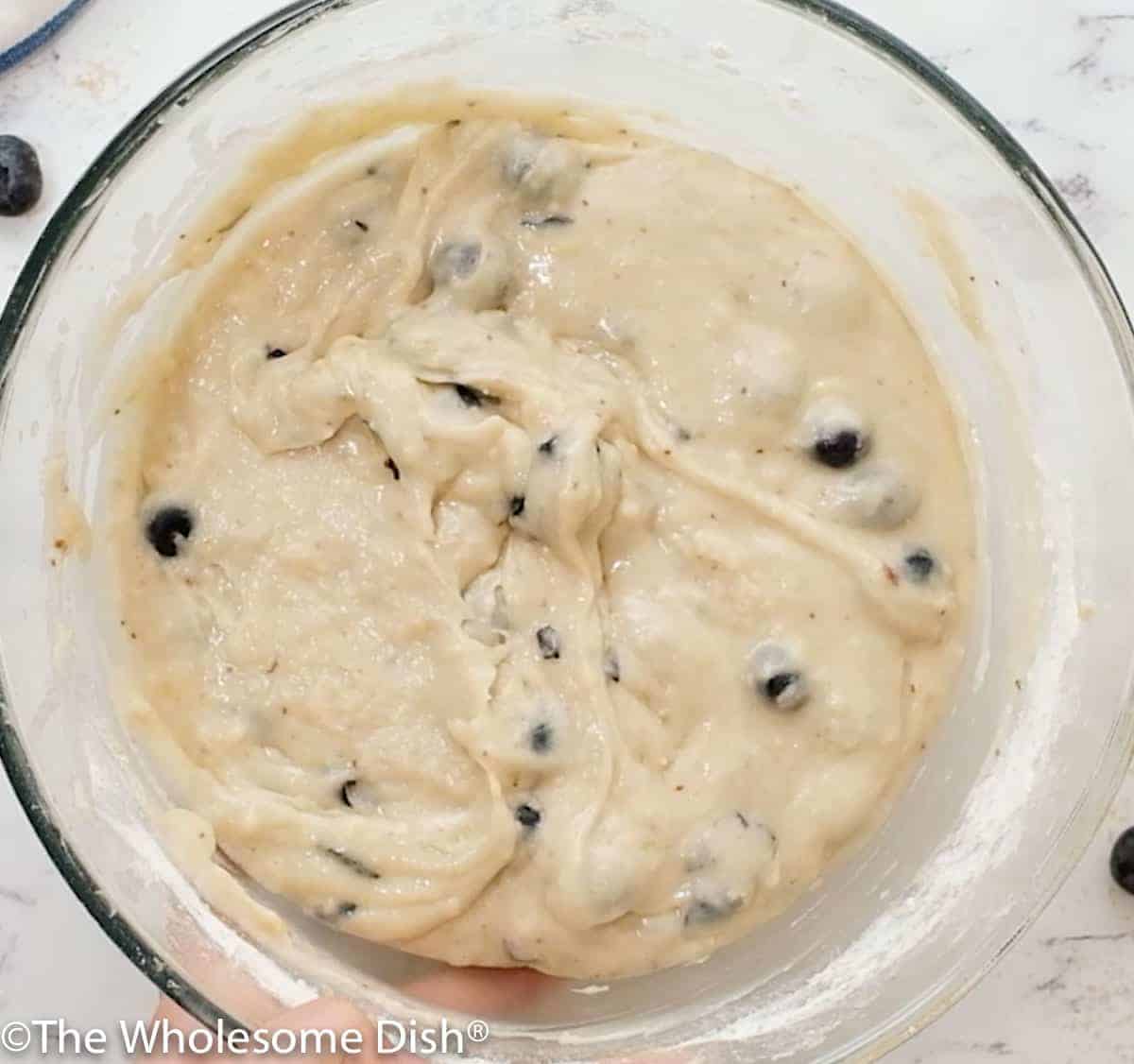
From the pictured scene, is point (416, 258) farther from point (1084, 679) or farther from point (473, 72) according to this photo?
point (1084, 679)

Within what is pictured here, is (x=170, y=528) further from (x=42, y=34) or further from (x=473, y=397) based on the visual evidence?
(x=42, y=34)

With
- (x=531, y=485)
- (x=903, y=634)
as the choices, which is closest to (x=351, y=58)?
(x=531, y=485)

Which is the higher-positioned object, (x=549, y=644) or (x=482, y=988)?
(x=549, y=644)

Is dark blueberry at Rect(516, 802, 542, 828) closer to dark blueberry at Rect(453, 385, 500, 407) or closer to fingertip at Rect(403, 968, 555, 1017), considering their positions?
fingertip at Rect(403, 968, 555, 1017)

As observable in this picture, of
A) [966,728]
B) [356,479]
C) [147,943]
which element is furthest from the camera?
[966,728]

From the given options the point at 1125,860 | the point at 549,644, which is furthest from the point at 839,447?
the point at 1125,860

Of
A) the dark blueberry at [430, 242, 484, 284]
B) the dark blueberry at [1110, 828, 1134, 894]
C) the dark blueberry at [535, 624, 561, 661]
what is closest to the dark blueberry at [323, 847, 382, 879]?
the dark blueberry at [535, 624, 561, 661]
